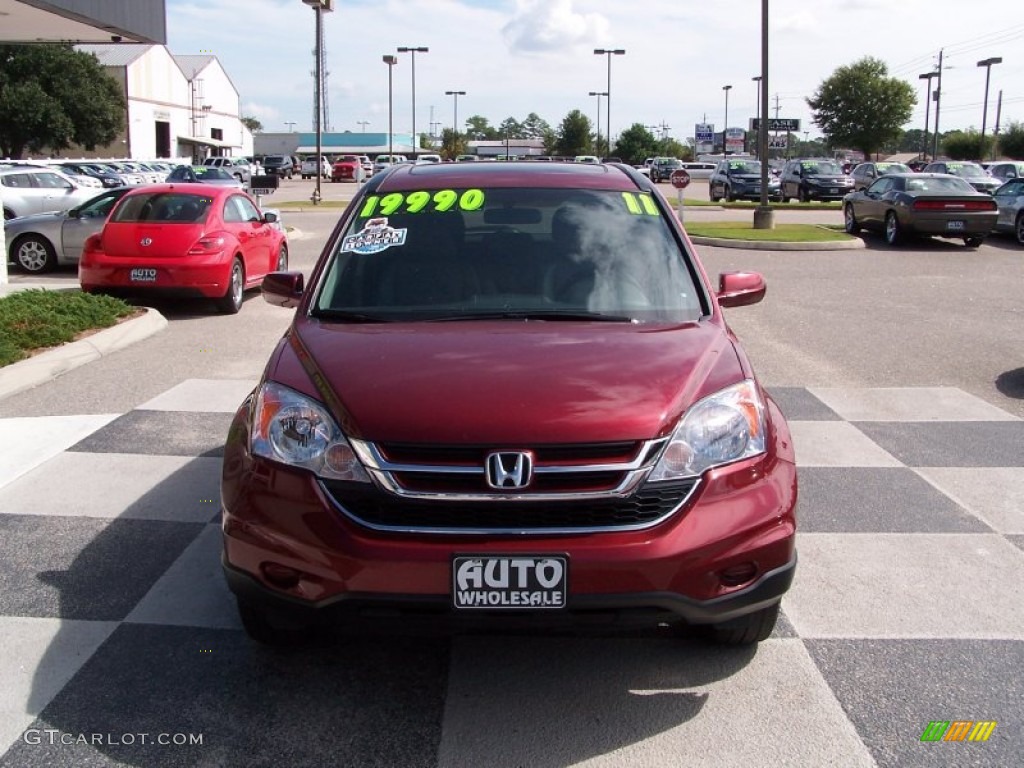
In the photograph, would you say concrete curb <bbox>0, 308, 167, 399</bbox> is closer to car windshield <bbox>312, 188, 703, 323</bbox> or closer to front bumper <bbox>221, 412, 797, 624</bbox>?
car windshield <bbox>312, 188, 703, 323</bbox>

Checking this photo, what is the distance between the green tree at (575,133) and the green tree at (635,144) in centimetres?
311

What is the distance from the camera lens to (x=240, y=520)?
128 inches

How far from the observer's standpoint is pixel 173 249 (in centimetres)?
1161

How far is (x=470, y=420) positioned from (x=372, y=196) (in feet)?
6.62

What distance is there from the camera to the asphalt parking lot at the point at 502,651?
124 inches

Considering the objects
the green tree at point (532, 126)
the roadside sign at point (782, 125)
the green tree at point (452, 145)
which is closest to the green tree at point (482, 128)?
the green tree at point (532, 126)

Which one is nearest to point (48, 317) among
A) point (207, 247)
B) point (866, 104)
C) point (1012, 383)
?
point (207, 247)

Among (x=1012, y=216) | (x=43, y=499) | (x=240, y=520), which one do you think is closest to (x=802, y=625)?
(x=240, y=520)

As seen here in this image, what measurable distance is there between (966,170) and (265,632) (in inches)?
1361

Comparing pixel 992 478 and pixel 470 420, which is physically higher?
pixel 470 420

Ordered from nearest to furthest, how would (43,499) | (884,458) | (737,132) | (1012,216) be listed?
1. (43,499)
2. (884,458)
3. (1012,216)
4. (737,132)

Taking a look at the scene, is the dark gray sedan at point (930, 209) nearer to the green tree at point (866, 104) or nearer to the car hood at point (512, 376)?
the car hood at point (512, 376)

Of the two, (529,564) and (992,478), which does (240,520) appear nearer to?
(529,564)

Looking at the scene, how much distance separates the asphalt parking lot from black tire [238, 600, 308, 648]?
95 mm
